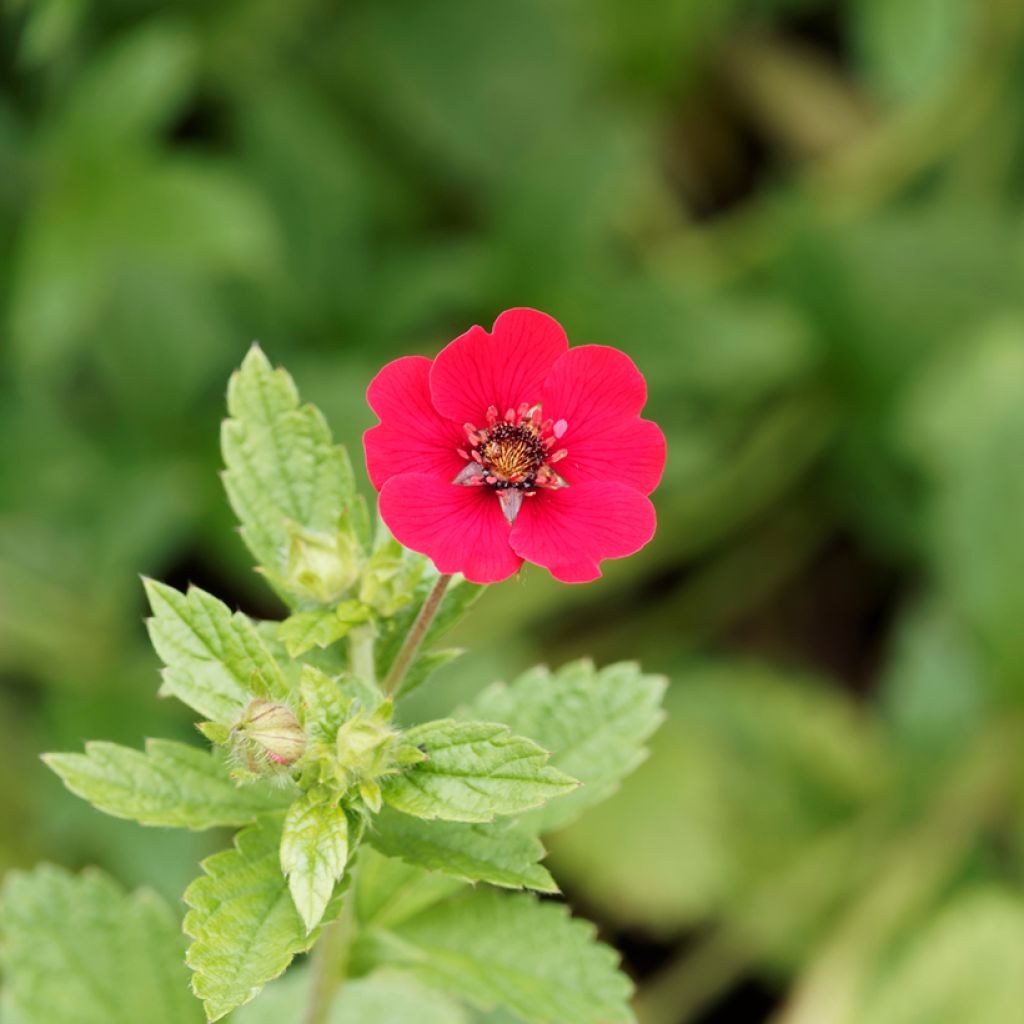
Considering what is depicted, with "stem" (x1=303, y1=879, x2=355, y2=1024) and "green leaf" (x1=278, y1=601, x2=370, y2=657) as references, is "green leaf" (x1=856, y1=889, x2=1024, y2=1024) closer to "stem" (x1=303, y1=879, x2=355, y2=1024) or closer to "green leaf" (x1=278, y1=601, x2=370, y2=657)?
"stem" (x1=303, y1=879, x2=355, y2=1024)

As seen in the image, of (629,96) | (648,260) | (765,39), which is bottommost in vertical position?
(648,260)

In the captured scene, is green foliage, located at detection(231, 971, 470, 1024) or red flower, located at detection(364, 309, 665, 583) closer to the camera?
red flower, located at detection(364, 309, 665, 583)

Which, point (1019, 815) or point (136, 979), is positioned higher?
point (1019, 815)

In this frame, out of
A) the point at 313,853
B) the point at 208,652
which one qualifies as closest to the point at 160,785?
the point at 208,652

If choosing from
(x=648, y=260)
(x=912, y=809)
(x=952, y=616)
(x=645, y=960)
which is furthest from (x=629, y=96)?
(x=645, y=960)

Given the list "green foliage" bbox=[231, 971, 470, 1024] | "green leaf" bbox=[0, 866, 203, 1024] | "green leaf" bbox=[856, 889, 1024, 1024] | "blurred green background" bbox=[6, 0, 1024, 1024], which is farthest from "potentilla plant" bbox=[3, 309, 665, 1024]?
"green leaf" bbox=[856, 889, 1024, 1024]

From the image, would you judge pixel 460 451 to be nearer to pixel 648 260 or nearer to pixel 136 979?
pixel 136 979

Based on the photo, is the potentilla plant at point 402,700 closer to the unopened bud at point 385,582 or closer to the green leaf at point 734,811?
the unopened bud at point 385,582
